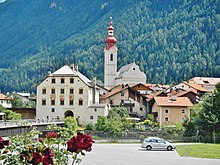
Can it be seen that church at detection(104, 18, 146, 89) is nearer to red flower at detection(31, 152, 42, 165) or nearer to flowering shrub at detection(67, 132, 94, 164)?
flowering shrub at detection(67, 132, 94, 164)

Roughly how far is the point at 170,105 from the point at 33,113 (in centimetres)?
2565

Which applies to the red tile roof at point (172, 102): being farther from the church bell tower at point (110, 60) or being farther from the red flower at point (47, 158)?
the red flower at point (47, 158)

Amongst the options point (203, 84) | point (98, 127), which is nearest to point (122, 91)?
point (98, 127)

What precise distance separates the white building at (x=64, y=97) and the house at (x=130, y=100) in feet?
33.7

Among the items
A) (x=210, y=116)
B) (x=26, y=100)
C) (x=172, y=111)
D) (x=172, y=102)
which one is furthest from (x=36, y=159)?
(x=26, y=100)

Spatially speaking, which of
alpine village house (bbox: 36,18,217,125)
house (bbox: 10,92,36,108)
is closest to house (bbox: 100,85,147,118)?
alpine village house (bbox: 36,18,217,125)

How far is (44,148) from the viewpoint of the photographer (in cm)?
858

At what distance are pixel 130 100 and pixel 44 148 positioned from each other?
90467 mm

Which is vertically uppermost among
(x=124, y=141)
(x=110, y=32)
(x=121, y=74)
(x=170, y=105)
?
(x=110, y=32)

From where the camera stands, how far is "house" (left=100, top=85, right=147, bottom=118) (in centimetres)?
9750

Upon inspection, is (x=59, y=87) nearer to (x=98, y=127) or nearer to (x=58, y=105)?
(x=58, y=105)

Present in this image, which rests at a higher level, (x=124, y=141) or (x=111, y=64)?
(x=111, y=64)

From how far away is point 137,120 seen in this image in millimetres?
85562

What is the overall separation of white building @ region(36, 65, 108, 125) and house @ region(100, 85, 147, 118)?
10283 mm
